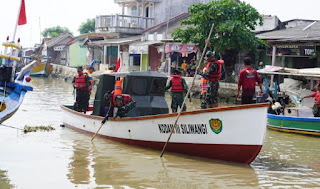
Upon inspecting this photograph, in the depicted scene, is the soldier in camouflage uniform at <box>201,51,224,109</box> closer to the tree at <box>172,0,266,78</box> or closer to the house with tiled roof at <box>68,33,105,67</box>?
the tree at <box>172,0,266,78</box>

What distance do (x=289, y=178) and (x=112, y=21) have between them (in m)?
30.5

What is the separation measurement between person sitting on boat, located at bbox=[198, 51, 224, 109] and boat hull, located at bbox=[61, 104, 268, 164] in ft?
3.28

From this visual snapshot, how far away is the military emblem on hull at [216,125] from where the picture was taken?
935 cm

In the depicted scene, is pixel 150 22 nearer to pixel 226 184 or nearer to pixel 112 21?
pixel 112 21

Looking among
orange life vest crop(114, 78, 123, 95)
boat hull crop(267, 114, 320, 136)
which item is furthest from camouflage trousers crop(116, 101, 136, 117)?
boat hull crop(267, 114, 320, 136)

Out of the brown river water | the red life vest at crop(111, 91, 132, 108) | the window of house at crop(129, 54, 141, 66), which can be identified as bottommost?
the brown river water

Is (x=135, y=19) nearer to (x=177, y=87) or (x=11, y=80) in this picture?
(x=11, y=80)

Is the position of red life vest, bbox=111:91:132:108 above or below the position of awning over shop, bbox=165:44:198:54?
below

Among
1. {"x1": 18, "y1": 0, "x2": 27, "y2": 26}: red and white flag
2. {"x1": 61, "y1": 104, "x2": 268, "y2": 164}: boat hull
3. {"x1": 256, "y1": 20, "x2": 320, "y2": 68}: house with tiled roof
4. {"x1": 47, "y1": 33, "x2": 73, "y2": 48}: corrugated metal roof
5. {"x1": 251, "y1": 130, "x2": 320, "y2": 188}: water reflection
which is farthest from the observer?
{"x1": 47, "y1": 33, "x2": 73, "y2": 48}: corrugated metal roof

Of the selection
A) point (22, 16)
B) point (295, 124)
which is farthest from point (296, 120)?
point (22, 16)

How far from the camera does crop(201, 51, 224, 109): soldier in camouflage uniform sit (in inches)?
404

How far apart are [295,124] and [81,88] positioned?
6168 millimetres

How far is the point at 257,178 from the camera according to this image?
876cm

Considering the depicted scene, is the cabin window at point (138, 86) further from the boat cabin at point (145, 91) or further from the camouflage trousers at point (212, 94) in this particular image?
the camouflage trousers at point (212, 94)
